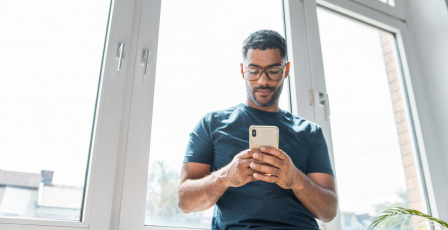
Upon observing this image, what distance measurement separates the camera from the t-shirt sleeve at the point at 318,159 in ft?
4.09

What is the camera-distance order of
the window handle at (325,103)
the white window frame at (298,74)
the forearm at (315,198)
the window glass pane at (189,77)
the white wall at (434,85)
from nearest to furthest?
the forearm at (315,198) < the white window frame at (298,74) < the window glass pane at (189,77) < the window handle at (325,103) < the white wall at (434,85)

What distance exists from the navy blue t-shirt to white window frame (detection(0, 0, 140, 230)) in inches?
12.0

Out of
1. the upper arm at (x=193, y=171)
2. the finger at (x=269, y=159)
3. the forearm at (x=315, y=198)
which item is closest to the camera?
the finger at (x=269, y=159)

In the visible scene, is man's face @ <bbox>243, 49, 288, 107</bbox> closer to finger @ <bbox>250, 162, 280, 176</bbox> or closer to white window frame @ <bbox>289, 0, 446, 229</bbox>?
finger @ <bbox>250, 162, 280, 176</bbox>

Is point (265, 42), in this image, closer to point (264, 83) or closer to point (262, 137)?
point (264, 83)

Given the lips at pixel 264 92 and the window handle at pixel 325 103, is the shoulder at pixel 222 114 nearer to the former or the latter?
the lips at pixel 264 92

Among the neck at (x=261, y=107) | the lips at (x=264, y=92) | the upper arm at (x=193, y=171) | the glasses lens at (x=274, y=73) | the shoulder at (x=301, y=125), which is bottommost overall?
the upper arm at (x=193, y=171)

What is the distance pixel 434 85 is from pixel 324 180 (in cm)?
138

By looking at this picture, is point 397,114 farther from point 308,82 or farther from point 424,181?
point 308,82

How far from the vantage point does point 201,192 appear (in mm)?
1055

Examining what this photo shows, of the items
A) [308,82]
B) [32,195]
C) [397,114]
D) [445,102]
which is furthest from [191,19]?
[445,102]

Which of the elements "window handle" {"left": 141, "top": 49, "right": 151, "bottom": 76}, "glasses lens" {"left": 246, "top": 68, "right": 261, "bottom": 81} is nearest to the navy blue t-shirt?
"glasses lens" {"left": 246, "top": 68, "right": 261, "bottom": 81}

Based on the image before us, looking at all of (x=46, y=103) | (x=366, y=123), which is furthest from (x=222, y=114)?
(x=366, y=123)

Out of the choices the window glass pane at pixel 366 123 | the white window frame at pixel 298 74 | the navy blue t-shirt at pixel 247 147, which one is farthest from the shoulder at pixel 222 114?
the window glass pane at pixel 366 123
